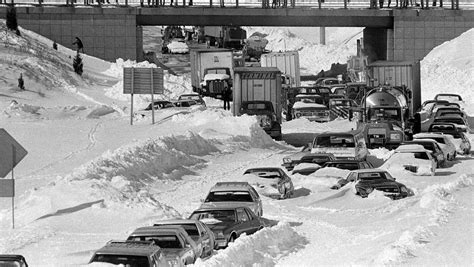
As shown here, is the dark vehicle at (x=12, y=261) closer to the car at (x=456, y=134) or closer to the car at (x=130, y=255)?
the car at (x=130, y=255)

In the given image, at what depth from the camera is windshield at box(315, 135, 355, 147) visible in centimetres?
4119

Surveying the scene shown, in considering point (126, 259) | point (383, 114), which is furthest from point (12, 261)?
point (383, 114)

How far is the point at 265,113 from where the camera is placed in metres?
51.7

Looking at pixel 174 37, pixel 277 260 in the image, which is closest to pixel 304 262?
pixel 277 260

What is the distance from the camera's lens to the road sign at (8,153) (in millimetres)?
25953

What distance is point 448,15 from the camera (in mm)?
82625

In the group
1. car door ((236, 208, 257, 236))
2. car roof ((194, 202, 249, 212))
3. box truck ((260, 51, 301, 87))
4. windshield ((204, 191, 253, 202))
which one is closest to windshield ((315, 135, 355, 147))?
windshield ((204, 191, 253, 202))

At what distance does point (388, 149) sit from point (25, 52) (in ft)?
93.4

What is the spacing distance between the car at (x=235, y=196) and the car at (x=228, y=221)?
2.18 m

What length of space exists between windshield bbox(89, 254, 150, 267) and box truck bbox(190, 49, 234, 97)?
173 ft

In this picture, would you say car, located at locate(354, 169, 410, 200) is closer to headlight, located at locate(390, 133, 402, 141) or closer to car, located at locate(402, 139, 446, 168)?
car, located at locate(402, 139, 446, 168)

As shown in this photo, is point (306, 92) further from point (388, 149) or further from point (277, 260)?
point (277, 260)

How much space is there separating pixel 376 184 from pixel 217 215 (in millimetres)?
8832

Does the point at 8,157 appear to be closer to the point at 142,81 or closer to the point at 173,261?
the point at 173,261
